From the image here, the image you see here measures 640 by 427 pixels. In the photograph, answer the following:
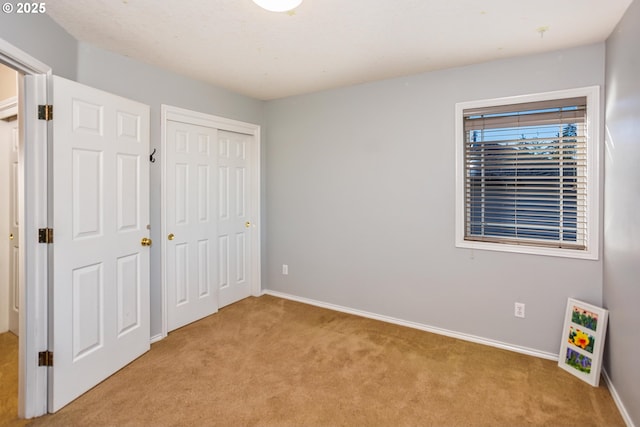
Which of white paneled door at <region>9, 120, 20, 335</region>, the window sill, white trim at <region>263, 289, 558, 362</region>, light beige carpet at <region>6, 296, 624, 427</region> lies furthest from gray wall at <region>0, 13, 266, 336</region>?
the window sill

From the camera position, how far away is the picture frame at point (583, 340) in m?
2.27

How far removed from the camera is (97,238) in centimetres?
227

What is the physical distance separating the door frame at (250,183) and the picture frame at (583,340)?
306 cm

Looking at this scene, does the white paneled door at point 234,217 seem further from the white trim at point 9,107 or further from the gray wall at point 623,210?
the gray wall at point 623,210

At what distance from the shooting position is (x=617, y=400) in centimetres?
205

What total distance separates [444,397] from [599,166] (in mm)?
1940

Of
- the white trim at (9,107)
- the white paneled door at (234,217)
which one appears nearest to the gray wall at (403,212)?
the white paneled door at (234,217)

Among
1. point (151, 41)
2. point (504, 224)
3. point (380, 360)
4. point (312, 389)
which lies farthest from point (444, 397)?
point (151, 41)

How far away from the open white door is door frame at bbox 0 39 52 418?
5cm

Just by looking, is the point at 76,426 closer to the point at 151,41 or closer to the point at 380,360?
the point at 380,360

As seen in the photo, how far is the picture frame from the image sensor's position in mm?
2266

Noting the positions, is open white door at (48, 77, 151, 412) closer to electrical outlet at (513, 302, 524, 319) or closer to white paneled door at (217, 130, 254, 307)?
white paneled door at (217, 130, 254, 307)

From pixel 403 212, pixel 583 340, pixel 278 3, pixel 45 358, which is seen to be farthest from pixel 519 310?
pixel 45 358

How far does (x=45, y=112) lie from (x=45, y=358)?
1.46 m
